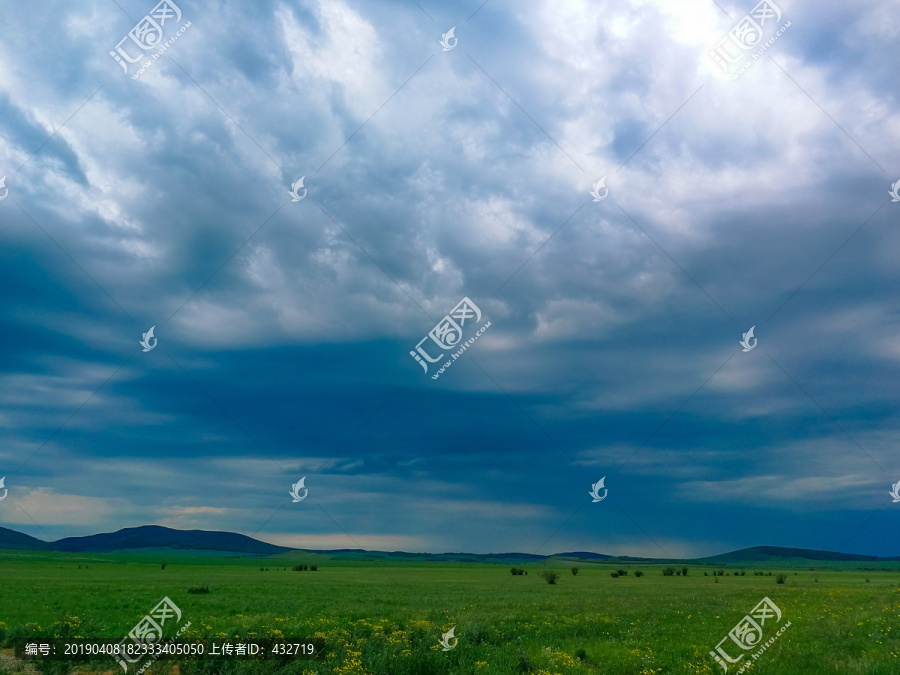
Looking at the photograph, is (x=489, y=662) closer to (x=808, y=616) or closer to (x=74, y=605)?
(x=808, y=616)

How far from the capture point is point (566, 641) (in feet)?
65.1

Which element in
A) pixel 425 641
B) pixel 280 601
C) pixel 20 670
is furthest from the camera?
pixel 280 601

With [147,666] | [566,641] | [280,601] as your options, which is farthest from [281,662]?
[280,601]

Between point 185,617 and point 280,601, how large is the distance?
12.2 metres

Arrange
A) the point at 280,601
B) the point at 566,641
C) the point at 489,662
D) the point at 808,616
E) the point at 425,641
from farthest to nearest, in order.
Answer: the point at 280,601
the point at 808,616
the point at 566,641
the point at 425,641
the point at 489,662

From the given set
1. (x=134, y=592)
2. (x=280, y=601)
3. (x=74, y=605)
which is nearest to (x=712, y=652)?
(x=280, y=601)

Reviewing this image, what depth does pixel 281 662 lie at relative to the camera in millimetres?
15117

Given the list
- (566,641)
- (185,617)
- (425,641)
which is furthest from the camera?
(185,617)

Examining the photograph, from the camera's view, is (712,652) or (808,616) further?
(808,616)

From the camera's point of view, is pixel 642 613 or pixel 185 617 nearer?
pixel 185 617

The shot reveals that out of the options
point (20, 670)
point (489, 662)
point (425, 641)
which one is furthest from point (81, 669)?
point (489, 662)

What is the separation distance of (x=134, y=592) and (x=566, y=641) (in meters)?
37.1

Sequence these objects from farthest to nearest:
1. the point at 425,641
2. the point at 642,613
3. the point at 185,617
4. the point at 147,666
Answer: the point at 642,613
the point at 185,617
the point at 425,641
the point at 147,666

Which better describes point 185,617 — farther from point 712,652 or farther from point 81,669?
point 712,652
